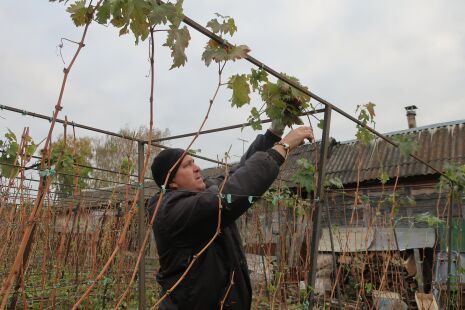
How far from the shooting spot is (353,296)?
837 cm

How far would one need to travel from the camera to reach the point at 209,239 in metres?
2.07

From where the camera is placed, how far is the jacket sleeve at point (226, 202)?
1849 millimetres

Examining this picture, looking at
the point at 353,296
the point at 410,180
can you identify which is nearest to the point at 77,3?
the point at 353,296

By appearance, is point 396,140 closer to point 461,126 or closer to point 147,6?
point 147,6

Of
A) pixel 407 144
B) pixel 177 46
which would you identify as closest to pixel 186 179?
pixel 177 46

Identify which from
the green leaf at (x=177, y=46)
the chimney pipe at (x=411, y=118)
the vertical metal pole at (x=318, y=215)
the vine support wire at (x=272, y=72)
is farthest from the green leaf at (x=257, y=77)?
the chimney pipe at (x=411, y=118)

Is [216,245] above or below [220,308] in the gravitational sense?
above

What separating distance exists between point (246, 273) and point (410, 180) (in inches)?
337

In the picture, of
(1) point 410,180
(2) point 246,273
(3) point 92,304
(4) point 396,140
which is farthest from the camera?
(1) point 410,180

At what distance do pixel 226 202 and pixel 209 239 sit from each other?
1.09ft

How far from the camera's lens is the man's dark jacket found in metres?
1.88

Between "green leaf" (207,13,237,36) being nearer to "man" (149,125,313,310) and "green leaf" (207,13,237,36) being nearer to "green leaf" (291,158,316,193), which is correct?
"man" (149,125,313,310)

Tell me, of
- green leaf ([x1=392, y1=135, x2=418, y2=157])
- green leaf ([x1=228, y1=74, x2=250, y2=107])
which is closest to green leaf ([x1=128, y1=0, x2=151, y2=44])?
green leaf ([x1=228, y1=74, x2=250, y2=107])

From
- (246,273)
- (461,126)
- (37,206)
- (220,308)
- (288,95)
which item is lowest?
(220,308)
